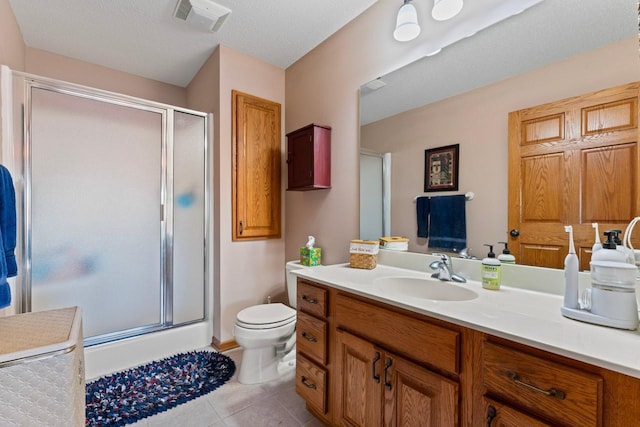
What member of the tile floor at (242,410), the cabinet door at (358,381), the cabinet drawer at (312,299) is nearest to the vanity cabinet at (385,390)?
the cabinet door at (358,381)

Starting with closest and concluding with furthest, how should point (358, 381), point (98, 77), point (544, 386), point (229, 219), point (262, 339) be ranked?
point (544, 386) → point (358, 381) → point (262, 339) → point (229, 219) → point (98, 77)

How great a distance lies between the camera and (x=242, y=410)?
5.20ft

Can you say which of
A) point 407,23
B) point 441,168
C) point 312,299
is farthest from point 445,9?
point 312,299

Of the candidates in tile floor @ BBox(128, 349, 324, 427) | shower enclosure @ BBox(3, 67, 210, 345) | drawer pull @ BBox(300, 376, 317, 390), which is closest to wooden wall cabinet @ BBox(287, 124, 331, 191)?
shower enclosure @ BBox(3, 67, 210, 345)

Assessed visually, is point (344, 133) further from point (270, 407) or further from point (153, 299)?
point (153, 299)

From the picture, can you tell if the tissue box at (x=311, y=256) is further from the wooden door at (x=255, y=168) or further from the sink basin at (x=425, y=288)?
the sink basin at (x=425, y=288)

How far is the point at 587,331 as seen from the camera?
0.75 meters

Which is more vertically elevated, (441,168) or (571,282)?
(441,168)

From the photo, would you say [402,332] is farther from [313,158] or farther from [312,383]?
[313,158]

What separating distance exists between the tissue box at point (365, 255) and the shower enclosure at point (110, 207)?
138cm

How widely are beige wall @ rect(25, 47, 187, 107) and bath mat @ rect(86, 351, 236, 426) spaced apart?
2510mm

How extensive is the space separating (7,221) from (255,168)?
1516mm

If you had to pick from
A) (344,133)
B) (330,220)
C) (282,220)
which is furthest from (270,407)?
(344,133)

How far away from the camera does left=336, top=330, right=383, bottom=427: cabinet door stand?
3.62 feet
